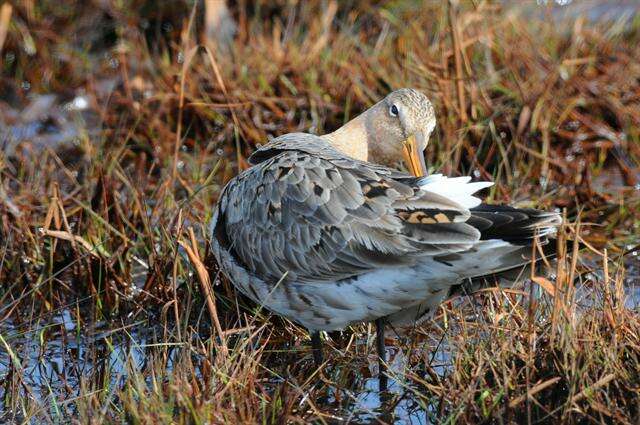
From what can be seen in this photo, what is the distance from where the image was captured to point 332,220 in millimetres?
4020

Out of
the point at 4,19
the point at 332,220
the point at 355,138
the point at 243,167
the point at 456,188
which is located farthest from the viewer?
the point at 4,19

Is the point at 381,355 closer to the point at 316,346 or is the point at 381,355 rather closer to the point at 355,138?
the point at 316,346

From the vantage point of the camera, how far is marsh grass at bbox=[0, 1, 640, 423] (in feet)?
12.0

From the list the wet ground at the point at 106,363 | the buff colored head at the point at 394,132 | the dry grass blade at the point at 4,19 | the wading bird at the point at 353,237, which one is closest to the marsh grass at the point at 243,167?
the wet ground at the point at 106,363

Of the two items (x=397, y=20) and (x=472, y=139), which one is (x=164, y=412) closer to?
(x=472, y=139)

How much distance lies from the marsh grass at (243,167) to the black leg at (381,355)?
0.18 feet

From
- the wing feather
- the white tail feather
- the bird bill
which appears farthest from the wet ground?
the bird bill

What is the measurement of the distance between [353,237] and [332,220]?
124 millimetres

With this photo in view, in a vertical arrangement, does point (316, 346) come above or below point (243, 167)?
below

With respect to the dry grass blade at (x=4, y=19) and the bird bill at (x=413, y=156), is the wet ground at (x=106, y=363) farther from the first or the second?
the dry grass blade at (x=4, y=19)

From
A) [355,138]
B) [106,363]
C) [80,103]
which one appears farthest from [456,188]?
[80,103]

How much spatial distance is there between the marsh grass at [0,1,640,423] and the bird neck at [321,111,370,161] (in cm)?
61

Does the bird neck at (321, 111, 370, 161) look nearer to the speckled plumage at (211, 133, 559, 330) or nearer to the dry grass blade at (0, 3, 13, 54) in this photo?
the speckled plumage at (211, 133, 559, 330)

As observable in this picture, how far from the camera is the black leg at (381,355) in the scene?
13.9ft
